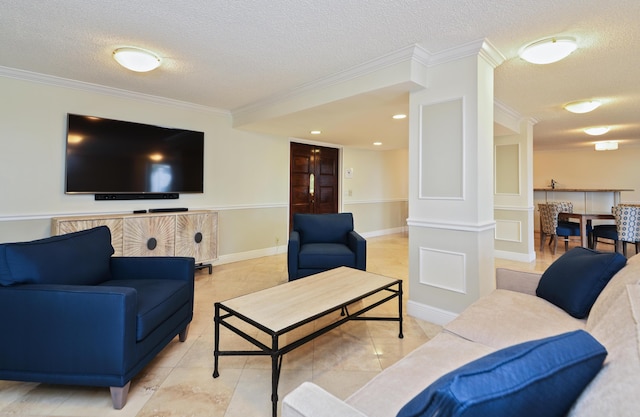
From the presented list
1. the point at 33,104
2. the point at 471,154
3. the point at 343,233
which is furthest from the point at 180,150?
the point at 471,154

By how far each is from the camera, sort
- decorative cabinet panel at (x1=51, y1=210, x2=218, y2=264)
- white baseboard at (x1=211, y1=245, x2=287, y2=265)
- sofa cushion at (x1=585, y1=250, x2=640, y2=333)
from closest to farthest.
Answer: sofa cushion at (x1=585, y1=250, x2=640, y2=333), decorative cabinet panel at (x1=51, y1=210, x2=218, y2=264), white baseboard at (x1=211, y1=245, x2=287, y2=265)

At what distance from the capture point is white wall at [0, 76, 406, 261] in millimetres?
2992

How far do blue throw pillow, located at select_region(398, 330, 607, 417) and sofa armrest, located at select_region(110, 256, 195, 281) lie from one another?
1990 mm

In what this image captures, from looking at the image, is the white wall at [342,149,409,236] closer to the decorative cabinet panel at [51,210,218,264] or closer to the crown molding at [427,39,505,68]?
the decorative cabinet panel at [51,210,218,264]

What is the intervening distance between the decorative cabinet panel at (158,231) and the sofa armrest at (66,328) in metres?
1.69

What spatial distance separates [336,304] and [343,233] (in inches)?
76.6

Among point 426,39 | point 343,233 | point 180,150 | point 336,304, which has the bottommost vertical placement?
point 336,304

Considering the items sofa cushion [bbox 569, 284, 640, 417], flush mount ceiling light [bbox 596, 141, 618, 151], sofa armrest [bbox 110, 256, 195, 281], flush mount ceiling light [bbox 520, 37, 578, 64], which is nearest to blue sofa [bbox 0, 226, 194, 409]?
sofa armrest [bbox 110, 256, 195, 281]

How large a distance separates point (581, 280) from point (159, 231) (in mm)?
3753

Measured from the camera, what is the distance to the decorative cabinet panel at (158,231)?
3068 mm

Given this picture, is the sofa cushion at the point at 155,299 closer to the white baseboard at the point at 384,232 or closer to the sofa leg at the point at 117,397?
the sofa leg at the point at 117,397

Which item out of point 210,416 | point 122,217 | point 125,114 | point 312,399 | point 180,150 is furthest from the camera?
point 180,150

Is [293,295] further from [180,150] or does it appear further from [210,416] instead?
[180,150]

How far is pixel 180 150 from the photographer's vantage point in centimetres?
398
